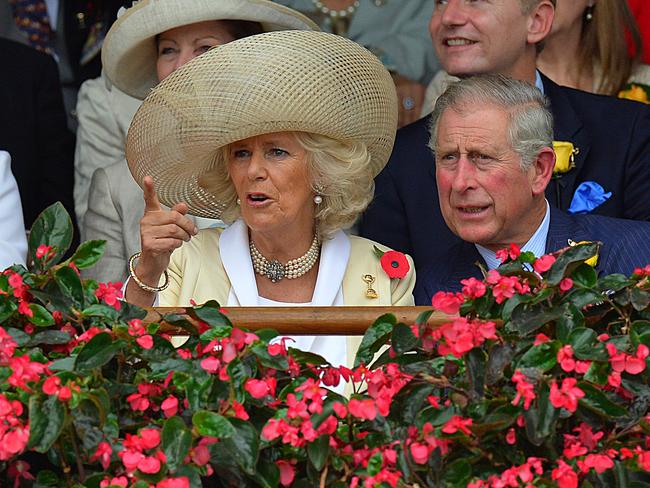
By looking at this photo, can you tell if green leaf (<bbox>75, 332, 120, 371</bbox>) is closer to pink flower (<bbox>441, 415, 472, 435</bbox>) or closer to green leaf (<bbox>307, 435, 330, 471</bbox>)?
green leaf (<bbox>307, 435, 330, 471</bbox>)

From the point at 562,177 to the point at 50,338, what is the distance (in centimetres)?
195

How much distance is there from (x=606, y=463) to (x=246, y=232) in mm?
1459

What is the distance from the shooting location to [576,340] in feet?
5.57

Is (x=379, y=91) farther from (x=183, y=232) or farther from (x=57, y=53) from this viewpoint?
(x=57, y=53)

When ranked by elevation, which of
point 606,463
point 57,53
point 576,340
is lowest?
point 57,53

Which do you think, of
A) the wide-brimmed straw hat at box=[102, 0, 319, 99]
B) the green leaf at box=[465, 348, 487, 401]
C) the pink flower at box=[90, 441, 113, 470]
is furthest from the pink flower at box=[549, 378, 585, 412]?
the wide-brimmed straw hat at box=[102, 0, 319, 99]

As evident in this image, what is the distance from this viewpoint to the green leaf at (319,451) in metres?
1.64

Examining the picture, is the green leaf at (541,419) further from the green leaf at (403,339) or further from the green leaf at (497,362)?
the green leaf at (403,339)

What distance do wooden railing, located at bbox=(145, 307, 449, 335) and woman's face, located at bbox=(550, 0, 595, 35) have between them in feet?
7.53

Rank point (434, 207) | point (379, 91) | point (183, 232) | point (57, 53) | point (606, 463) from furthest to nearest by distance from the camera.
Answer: point (57, 53) → point (434, 207) → point (379, 91) → point (183, 232) → point (606, 463)

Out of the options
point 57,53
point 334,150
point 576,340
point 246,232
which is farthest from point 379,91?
point 57,53

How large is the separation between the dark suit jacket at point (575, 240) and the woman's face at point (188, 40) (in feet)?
3.03

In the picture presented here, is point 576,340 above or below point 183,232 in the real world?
above

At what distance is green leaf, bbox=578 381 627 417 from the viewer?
1650 millimetres
